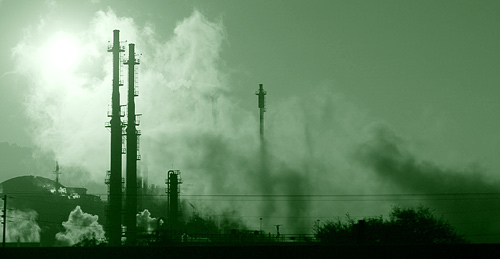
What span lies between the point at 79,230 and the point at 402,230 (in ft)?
97.3

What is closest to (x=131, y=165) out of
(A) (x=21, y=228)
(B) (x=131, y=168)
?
(B) (x=131, y=168)

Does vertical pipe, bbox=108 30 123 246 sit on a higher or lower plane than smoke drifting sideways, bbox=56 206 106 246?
higher

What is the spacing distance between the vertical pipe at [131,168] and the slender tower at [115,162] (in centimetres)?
91

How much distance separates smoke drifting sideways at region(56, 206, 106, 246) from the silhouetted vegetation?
19.9 metres

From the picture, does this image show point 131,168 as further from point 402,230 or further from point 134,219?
point 402,230

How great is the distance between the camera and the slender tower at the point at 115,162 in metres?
49.8

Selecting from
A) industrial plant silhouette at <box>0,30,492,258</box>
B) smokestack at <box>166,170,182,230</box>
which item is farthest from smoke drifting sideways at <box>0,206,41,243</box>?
smokestack at <box>166,170,182,230</box>

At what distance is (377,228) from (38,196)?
41.9 metres

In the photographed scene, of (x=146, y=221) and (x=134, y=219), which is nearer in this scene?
(x=134, y=219)

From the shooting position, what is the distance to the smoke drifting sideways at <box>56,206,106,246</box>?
2495 inches

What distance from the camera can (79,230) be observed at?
66062 millimetres

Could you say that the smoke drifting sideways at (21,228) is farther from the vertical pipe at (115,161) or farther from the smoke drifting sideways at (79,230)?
the vertical pipe at (115,161)

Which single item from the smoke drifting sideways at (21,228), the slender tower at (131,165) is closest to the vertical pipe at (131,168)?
the slender tower at (131,165)

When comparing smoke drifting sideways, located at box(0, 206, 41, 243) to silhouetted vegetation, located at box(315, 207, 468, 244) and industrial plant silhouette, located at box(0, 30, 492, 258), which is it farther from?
silhouetted vegetation, located at box(315, 207, 468, 244)
